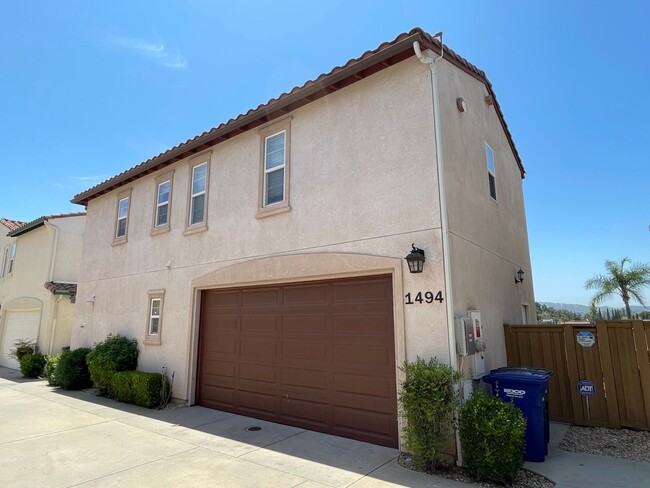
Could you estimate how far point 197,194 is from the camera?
10.4 meters

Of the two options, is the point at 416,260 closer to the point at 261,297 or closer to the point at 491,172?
the point at 261,297

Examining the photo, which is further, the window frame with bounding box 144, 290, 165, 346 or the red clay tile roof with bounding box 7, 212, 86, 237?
the red clay tile roof with bounding box 7, 212, 86, 237

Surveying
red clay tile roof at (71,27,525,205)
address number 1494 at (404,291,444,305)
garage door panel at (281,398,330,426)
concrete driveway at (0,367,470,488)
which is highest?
red clay tile roof at (71,27,525,205)

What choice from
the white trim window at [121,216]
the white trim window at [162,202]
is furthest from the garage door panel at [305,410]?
the white trim window at [121,216]

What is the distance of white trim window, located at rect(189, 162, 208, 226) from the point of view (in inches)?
405

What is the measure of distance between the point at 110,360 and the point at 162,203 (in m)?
4.80

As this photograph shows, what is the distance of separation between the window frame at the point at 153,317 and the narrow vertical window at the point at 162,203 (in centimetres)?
210

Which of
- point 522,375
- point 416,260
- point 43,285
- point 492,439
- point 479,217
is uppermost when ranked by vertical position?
point 479,217

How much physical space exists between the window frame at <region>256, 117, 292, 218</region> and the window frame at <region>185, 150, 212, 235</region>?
205cm

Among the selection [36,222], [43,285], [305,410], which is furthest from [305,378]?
[36,222]

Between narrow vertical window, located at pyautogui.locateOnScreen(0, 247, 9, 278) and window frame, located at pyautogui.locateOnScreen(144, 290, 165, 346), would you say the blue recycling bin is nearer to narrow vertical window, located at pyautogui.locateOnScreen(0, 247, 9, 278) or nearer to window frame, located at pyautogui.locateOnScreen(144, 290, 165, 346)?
window frame, located at pyautogui.locateOnScreen(144, 290, 165, 346)

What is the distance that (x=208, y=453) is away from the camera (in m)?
5.97

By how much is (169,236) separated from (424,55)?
8258 mm

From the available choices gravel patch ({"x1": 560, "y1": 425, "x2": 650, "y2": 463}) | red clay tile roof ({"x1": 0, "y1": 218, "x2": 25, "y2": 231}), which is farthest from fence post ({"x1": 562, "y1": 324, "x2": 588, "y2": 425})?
red clay tile roof ({"x1": 0, "y1": 218, "x2": 25, "y2": 231})
